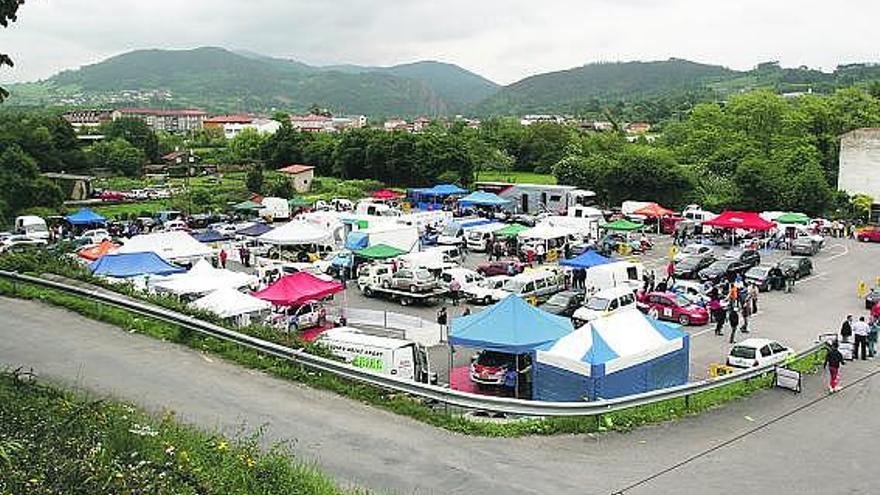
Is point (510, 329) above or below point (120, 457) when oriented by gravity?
Result: below

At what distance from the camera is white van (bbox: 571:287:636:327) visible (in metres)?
24.2

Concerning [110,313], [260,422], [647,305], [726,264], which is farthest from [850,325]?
[110,313]

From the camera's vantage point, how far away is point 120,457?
7.07 meters

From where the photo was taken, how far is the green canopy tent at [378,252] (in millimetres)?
31359

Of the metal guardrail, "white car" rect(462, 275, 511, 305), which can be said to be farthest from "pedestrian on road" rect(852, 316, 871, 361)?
"white car" rect(462, 275, 511, 305)

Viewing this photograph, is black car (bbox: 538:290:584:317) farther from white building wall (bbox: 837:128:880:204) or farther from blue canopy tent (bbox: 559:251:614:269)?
white building wall (bbox: 837:128:880:204)

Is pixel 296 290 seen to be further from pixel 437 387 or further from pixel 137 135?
pixel 137 135

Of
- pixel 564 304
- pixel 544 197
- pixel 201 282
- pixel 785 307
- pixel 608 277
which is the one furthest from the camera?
pixel 544 197

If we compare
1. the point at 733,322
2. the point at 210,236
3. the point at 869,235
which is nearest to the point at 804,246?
the point at 869,235

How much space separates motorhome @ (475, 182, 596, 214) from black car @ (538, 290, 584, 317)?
27062mm

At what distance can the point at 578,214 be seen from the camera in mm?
44438

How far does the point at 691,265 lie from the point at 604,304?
31.8ft

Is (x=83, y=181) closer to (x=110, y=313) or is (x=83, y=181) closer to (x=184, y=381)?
(x=110, y=313)

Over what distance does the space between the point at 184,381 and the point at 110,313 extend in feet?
14.9
